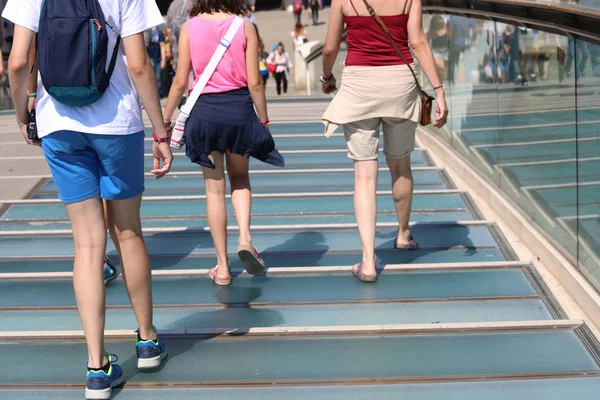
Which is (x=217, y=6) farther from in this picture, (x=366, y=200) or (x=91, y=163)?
(x=91, y=163)

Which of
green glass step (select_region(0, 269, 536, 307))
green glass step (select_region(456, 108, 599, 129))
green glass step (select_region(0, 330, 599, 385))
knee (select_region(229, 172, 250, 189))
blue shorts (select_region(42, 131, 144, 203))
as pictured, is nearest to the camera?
blue shorts (select_region(42, 131, 144, 203))

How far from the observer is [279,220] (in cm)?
675

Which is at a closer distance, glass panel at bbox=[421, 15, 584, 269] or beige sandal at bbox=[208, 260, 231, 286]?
glass panel at bbox=[421, 15, 584, 269]

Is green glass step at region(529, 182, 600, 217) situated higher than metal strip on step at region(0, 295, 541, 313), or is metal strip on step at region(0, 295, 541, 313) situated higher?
green glass step at region(529, 182, 600, 217)

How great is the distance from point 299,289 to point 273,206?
6.87ft

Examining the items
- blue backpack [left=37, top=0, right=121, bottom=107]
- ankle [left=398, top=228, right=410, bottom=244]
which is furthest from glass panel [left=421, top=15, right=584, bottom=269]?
blue backpack [left=37, top=0, right=121, bottom=107]

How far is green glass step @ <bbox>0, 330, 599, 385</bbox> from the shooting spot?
392cm

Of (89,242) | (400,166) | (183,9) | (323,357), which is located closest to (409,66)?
(400,166)

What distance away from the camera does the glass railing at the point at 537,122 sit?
4598 mm

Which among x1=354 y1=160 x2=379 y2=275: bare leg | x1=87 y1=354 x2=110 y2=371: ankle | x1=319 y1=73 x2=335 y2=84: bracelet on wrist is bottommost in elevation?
x1=87 y1=354 x2=110 y2=371: ankle

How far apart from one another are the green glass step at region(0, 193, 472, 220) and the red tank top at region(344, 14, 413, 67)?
1.91 m

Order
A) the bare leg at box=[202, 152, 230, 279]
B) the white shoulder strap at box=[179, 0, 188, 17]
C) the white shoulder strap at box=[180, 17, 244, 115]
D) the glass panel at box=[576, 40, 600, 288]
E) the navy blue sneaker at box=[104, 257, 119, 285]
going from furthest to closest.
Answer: the white shoulder strap at box=[179, 0, 188, 17], the navy blue sneaker at box=[104, 257, 119, 285], the bare leg at box=[202, 152, 230, 279], the white shoulder strap at box=[180, 17, 244, 115], the glass panel at box=[576, 40, 600, 288]

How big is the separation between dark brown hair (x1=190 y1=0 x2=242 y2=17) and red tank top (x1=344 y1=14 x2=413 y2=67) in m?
0.59

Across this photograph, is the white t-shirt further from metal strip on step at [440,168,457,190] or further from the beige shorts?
metal strip on step at [440,168,457,190]
